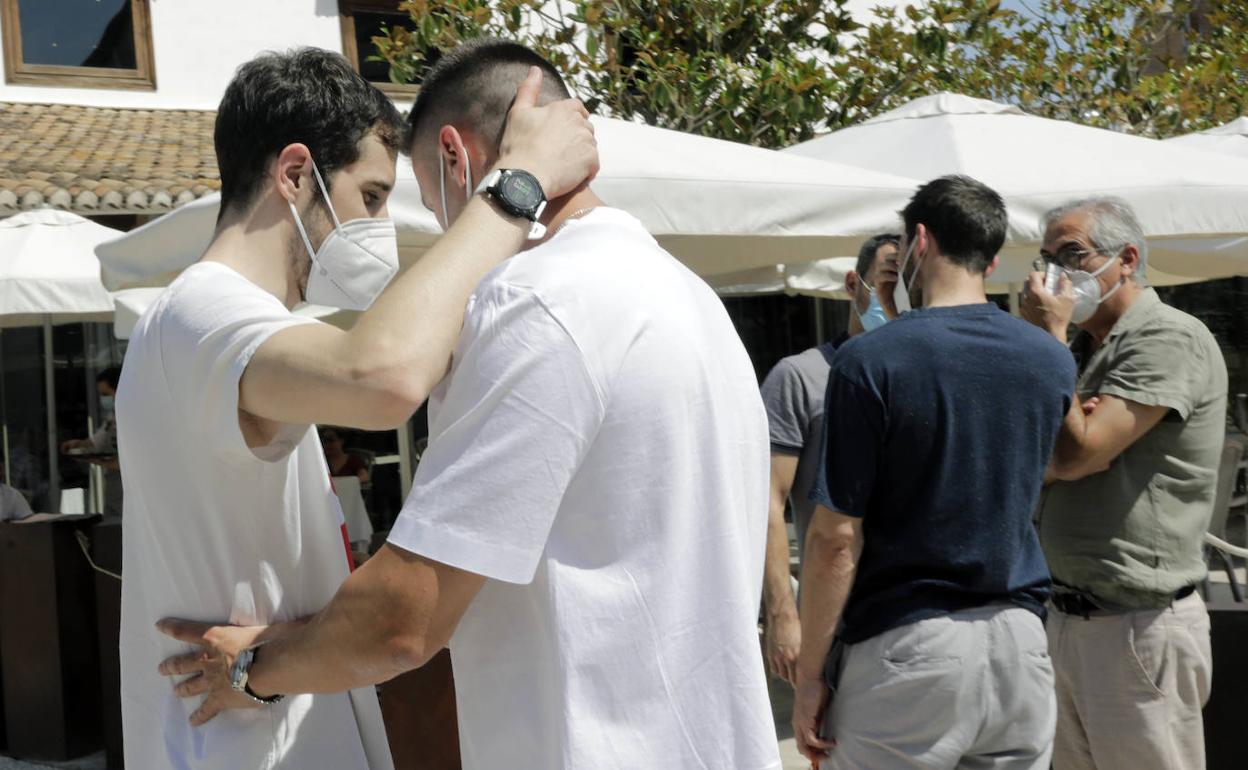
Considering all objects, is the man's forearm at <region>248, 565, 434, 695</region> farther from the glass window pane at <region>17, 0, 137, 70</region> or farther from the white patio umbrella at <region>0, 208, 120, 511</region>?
the glass window pane at <region>17, 0, 137, 70</region>

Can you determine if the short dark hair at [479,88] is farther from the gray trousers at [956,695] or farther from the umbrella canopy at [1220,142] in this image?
the umbrella canopy at [1220,142]

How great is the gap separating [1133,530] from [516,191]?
2.36 meters

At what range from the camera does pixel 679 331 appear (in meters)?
1.60

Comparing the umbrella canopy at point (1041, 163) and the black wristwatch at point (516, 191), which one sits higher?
the black wristwatch at point (516, 191)

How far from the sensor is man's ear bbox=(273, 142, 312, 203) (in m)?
1.94

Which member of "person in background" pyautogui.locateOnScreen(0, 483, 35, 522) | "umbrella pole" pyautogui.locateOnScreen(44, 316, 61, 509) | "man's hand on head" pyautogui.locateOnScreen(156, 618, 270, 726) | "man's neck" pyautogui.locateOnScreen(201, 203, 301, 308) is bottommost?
"umbrella pole" pyautogui.locateOnScreen(44, 316, 61, 509)

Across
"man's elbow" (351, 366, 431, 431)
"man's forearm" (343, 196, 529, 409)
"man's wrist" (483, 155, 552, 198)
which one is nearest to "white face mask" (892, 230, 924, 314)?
"man's wrist" (483, 155, 552, 198)

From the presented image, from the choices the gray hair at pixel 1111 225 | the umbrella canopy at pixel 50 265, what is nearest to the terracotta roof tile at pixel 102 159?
the umbrella canopy at pixel 50 265

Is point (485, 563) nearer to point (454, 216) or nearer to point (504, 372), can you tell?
point (504, 372)

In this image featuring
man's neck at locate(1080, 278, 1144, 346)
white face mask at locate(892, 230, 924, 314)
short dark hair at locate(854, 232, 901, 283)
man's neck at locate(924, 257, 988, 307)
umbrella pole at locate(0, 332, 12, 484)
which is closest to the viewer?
man's neck at locate(924, 257, 988, 307)

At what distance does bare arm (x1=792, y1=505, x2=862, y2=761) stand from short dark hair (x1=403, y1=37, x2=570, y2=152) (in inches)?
54.3

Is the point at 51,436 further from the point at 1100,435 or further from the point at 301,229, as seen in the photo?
the point at 301,229

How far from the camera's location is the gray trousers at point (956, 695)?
9.21 ft

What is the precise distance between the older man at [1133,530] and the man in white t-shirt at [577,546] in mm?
1966
